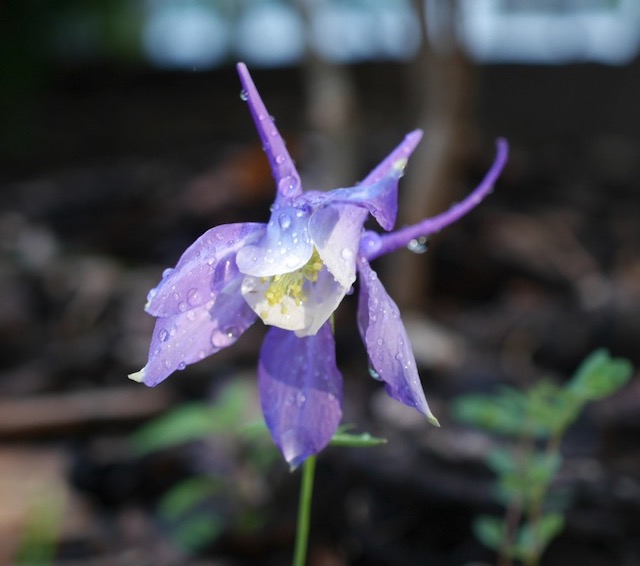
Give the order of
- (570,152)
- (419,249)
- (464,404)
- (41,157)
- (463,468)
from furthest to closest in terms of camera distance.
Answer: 1. (41,157)
2. (570,152)
3. (463,468)
4. (464,404)
5. (419,249)

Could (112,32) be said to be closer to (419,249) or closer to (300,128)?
(300,128)

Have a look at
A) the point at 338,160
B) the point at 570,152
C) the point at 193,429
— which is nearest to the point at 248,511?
the point at 193,429

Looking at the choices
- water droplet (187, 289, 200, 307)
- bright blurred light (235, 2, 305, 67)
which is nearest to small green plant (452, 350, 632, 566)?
water droplet (187, 289, 200, 307)

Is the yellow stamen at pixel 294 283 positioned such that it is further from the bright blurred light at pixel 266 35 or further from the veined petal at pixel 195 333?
the bright blurred light at pixel 266 35

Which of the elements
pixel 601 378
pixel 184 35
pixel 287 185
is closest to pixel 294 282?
pixel 287 185

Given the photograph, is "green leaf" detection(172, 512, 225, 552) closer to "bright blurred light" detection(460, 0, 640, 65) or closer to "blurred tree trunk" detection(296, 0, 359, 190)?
"blurred tree trunk" detection(296, 0, 359, 190)

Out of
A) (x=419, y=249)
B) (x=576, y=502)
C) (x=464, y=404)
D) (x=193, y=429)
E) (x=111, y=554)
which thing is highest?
(x=419, y=249)

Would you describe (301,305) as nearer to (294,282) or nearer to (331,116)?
(294,282)
